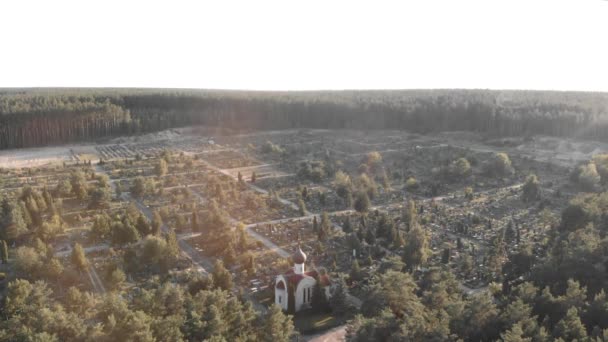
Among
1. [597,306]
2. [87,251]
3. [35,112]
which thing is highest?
[35,112]

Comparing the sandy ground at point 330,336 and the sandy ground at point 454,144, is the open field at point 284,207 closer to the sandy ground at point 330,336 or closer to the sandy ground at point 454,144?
the sandy ground at point 454,144

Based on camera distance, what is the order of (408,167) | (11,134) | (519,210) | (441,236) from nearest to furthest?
(441,236)
(519,210)
(408,167)
(11,134)

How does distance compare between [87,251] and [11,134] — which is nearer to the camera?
[87,251]

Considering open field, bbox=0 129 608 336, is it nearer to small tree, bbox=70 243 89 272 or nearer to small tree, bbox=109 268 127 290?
small tree, bbox=109 268 127 290

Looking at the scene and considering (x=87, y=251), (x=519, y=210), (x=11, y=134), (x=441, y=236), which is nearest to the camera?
(x=87, y=251)

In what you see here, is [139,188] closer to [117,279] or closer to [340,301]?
[117,279]

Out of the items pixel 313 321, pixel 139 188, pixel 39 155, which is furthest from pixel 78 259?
pixel 39 155

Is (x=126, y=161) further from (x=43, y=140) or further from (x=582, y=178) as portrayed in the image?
(x=582, y=178)

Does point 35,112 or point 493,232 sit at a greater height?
point 35,112

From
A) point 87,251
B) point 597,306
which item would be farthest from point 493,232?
point 87,251
